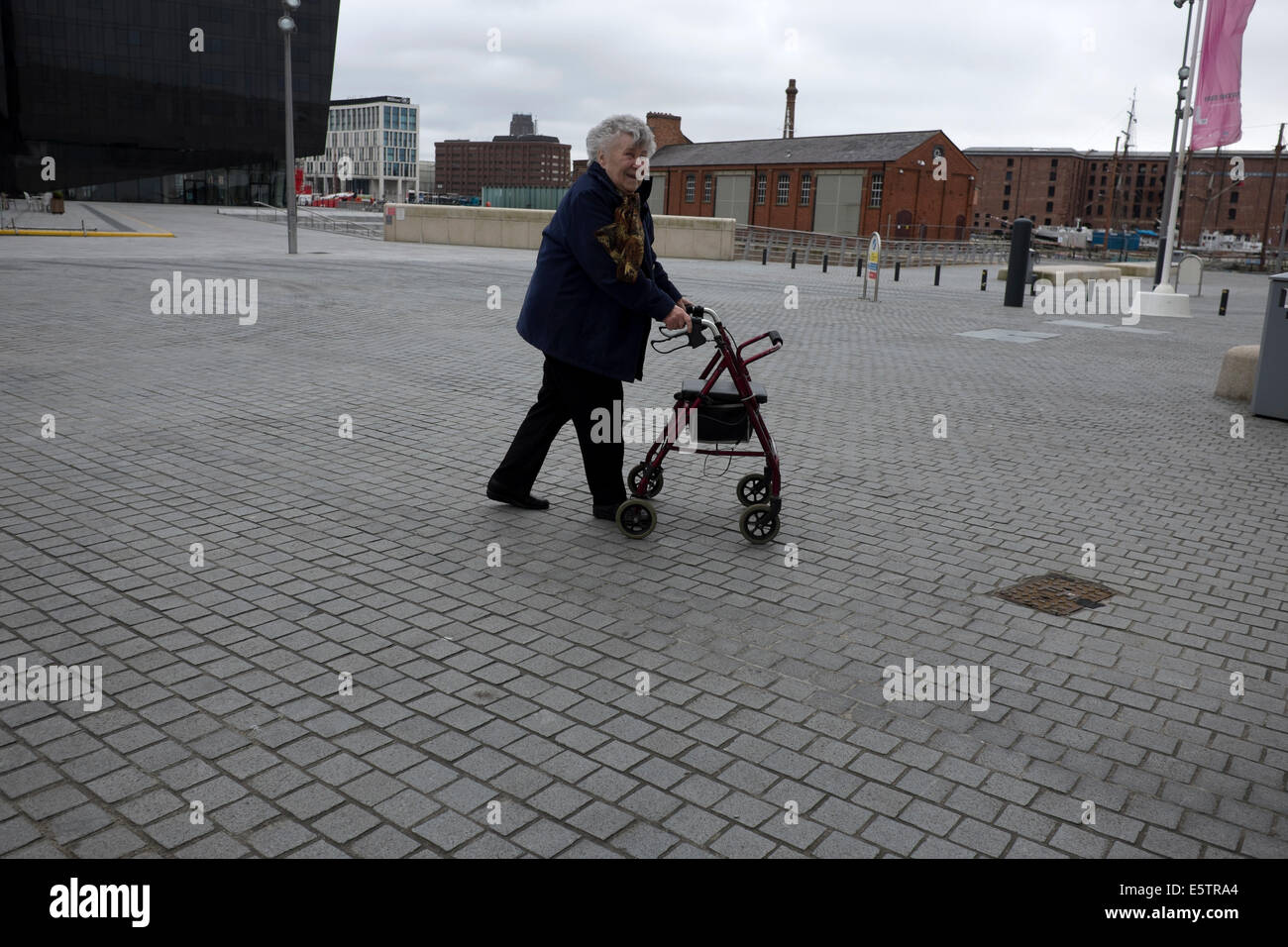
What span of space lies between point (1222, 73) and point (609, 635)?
18.9 m

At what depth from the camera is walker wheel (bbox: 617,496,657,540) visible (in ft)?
18.5

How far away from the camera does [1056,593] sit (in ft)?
16.6

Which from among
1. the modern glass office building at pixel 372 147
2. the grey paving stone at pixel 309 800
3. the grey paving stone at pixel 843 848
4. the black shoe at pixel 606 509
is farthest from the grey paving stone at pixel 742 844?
the modern glass office building at pixel 372 147

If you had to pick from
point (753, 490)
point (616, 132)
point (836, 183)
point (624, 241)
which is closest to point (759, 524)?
point (753, 490)

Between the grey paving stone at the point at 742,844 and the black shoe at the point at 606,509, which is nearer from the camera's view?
the grey paving stone at the point at 742,844

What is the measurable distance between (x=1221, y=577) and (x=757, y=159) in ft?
227

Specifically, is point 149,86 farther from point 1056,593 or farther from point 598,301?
point 1056,593

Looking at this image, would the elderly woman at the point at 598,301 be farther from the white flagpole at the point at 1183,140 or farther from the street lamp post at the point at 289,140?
the street lamp post at the point at 289,140

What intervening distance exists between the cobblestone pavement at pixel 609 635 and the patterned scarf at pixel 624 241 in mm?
1443

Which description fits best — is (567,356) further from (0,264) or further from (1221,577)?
(0,264)

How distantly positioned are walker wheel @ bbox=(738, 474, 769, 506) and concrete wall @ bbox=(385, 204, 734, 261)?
1229 inches

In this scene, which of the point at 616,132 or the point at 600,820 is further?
the point at 616,132

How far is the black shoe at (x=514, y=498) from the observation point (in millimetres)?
5988

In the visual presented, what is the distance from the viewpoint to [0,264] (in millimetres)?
19969
